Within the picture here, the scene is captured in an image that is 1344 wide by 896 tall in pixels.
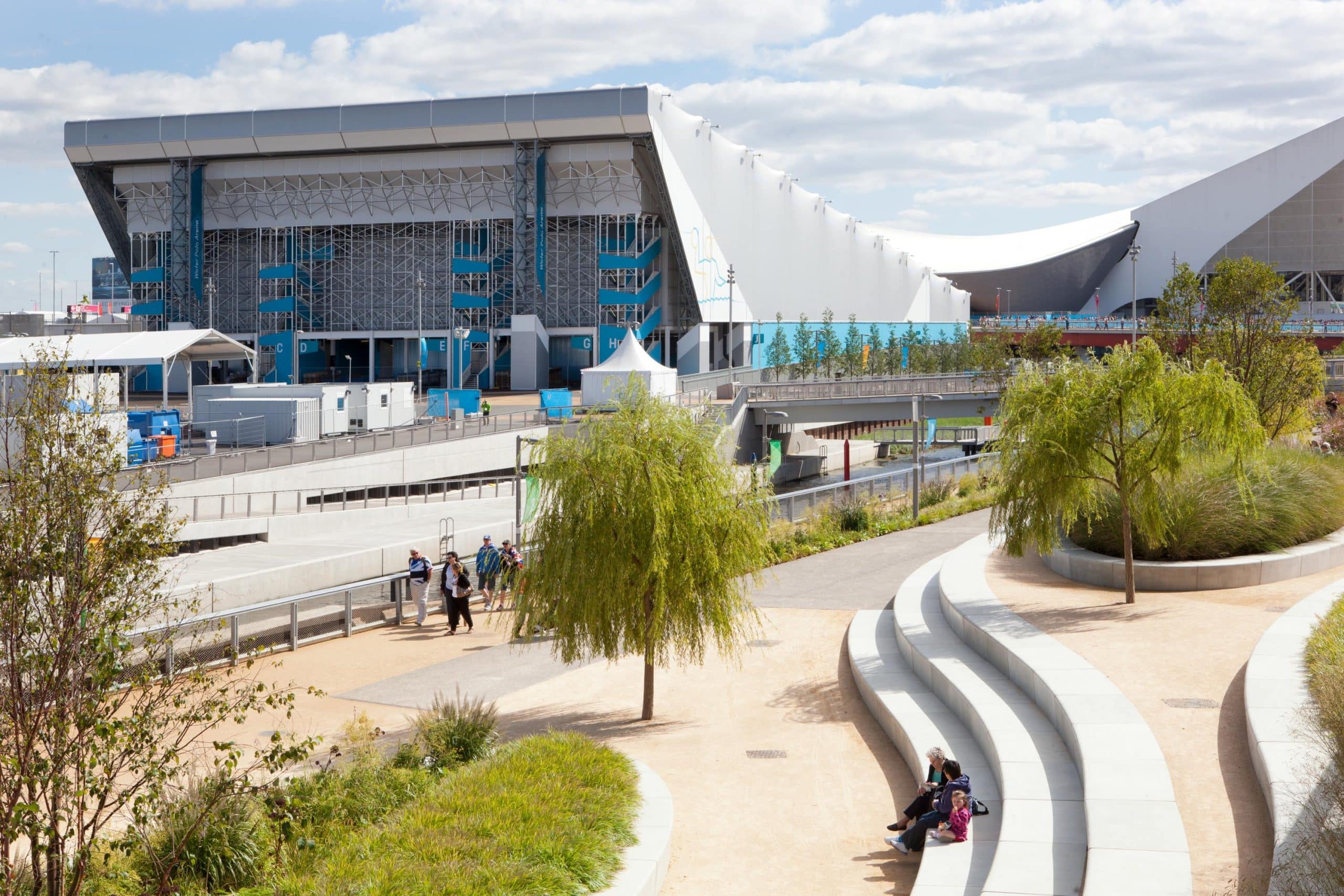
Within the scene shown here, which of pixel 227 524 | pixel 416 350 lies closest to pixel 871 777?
pixel 227 524

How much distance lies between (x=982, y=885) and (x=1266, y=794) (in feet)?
7.05

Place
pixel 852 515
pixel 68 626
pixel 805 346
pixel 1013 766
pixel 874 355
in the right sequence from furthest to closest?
pixel 874 355
pixel 805 346
pixel 852 515
pixel 1013 766
pixel 68 626

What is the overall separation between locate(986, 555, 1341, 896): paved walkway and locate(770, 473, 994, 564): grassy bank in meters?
5.70

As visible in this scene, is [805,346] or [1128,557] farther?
[805,346]

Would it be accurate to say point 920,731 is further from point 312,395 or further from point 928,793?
point 312,395

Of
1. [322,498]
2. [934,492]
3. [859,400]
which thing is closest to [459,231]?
[859,400]

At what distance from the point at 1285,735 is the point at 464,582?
1248 cm

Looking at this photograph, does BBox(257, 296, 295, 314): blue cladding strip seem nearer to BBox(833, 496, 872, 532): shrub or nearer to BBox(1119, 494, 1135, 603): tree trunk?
BBox(833, 496, 872, 532): shrub

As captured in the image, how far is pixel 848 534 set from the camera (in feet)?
90.0

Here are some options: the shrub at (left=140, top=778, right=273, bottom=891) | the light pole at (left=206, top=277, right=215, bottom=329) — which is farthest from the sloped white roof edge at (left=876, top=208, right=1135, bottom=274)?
the shrub at (left=140, top=778, right=273, bottom=891)

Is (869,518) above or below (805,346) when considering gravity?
below

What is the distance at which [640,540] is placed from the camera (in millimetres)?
14172

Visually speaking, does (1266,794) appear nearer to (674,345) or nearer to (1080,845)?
(1080,845)

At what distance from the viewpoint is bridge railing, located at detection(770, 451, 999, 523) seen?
2747 cm
